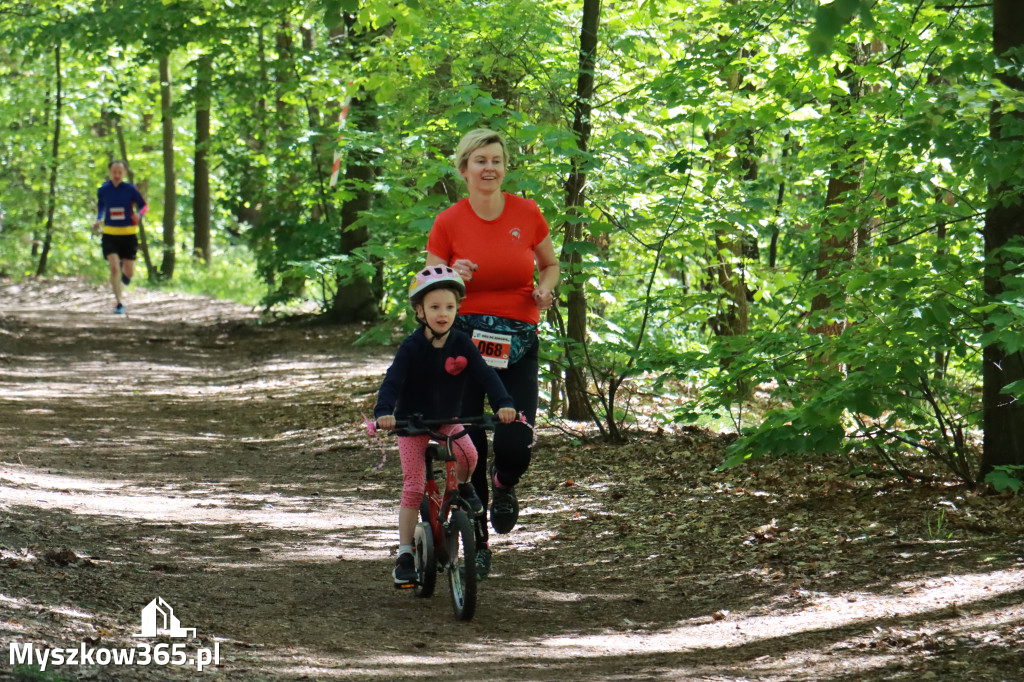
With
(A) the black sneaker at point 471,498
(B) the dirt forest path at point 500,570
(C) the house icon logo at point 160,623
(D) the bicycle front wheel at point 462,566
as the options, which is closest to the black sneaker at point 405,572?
(B) the dirt forest path at point 500,570

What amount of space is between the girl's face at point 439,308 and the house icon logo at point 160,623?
5.62ft

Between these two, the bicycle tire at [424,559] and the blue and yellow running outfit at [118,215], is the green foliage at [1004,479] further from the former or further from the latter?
the blue and yellow running outfit at [118,215]

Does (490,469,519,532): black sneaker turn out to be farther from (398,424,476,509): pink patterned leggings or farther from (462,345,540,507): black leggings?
(398,424,476,509): pink patterned leggings

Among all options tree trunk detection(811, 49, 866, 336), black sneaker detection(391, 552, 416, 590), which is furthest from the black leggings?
tree trunk detection(811, 49, 866, 336)

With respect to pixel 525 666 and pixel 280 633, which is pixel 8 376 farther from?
pixel 525 666

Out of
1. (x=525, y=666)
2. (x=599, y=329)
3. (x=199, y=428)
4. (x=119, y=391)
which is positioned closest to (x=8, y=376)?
(x=119, y=391)

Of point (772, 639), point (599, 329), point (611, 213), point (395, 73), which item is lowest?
point (772, 639)

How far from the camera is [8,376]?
12742 mm

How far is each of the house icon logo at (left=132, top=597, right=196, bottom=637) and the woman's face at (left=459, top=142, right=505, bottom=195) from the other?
252 cm

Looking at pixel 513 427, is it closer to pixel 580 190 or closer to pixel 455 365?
pixel 455 365

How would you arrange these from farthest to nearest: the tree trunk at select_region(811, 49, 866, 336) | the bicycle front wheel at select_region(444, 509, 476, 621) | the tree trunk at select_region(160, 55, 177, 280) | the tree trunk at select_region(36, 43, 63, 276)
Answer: the tree trunk at select_region(36, 43, 63, 276) < the tree trunk at select_region(160, 55, 177, 280) < the tree trunk at select_region(811, 49, 866, 336) < the bicycle front wheel at select_region(444, 509, 476, 621)

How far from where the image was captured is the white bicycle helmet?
193 inches

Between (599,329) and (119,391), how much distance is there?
6.42 m

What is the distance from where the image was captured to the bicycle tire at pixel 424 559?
5070 millimetres
